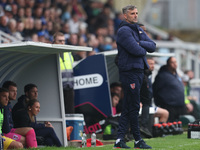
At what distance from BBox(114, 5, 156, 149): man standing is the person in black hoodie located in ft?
15.9

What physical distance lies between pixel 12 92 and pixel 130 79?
7.86 feet

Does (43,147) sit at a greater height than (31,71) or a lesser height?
lesser

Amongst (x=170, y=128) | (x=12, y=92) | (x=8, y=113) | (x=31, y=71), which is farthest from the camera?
(x=170, y=128)

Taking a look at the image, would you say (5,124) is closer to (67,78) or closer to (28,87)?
(28,87)

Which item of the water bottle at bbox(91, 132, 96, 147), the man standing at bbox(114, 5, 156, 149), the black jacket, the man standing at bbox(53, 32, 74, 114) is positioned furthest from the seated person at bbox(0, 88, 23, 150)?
the black jacket

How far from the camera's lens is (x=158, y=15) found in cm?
3594

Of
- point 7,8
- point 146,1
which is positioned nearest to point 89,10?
point 146,1

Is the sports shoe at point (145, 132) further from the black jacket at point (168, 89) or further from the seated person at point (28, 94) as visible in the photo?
the seated person at point (28, 94)

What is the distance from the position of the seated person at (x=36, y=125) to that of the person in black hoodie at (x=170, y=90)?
4521mm

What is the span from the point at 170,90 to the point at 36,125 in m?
4.78

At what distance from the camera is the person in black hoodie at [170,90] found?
13.7m

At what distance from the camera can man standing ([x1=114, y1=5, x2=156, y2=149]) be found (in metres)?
8.66

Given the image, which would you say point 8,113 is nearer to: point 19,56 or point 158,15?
point 19,56

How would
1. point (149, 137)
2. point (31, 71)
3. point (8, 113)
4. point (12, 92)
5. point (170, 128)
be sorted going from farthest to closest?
point (170, 128) < point (149, 137) < point (31, 71) < point (12, 92) < point (8, 113)
